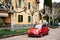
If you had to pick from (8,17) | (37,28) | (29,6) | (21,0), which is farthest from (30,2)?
(37,28)

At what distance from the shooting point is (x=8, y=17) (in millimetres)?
43594

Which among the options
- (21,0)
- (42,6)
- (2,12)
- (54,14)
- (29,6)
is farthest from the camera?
(42,6)

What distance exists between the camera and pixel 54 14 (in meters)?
58.9

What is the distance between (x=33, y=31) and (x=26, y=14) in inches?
916

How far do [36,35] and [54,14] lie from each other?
35.1 metres

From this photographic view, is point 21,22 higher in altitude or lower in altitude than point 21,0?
lower

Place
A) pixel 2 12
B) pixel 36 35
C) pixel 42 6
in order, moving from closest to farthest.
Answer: pixel 36 35 < pixel 2 12 < pixel 42 6

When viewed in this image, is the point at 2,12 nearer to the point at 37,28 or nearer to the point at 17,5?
the point at 17,5

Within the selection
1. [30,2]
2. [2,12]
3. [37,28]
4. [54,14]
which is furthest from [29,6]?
[37,28]

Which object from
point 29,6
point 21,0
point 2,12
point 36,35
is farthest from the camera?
point 29,6

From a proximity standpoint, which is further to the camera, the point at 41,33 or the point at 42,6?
the point at 42,6

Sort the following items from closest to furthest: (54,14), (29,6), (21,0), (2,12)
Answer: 1. (2,12)
2. (21,0)
3. (29,6)
4. (54,14)

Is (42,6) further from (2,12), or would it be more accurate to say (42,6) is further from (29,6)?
(2,12)

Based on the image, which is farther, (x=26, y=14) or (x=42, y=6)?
(x=42, y=6)
